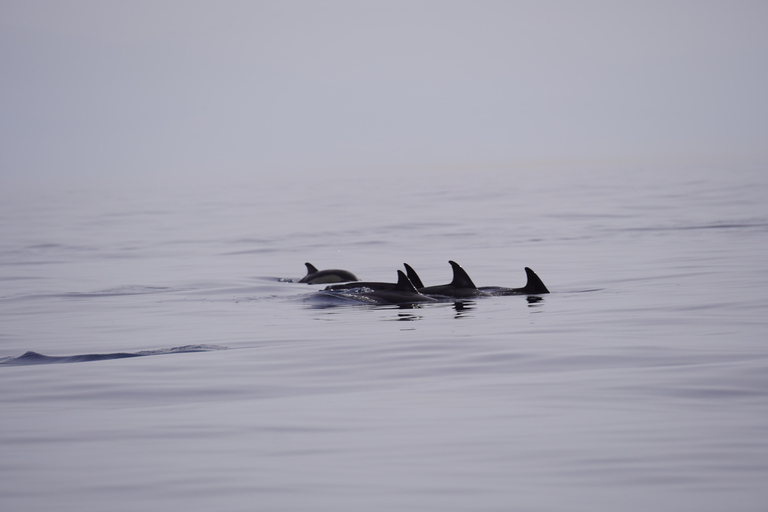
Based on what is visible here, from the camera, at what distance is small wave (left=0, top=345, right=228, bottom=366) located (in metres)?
10.6

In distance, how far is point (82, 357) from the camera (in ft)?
35.5

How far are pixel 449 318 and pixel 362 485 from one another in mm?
8122

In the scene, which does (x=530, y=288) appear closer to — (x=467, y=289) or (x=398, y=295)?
(x=467, y=289)

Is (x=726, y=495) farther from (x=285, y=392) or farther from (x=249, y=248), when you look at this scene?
(x=249, y=248)

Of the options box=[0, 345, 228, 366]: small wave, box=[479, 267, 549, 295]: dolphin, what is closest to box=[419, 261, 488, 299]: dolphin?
box=[479, 267, 549, 295]: dolphin

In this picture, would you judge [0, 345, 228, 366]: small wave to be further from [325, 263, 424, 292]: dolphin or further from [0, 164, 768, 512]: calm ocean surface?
[325, 263, 424, 292]: dolphin

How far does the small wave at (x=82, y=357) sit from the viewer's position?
416 inches

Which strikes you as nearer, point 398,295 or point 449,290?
point 398,295

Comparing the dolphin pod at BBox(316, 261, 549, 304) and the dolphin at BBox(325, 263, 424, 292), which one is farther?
the dolphin at BBox(325, 263, 424, 292)

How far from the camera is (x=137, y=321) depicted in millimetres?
14703

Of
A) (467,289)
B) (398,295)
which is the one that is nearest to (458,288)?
(467,289)

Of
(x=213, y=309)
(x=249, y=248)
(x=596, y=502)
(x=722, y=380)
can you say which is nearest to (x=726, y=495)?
(x=596, y=502)

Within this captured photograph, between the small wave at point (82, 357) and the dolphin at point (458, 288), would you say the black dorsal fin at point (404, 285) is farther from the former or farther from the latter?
the small wave at point (82, 357)

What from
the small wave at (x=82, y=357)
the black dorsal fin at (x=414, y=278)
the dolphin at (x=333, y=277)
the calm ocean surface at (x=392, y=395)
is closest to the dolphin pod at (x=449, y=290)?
the black dorsal fin at (x=414, y=278)
